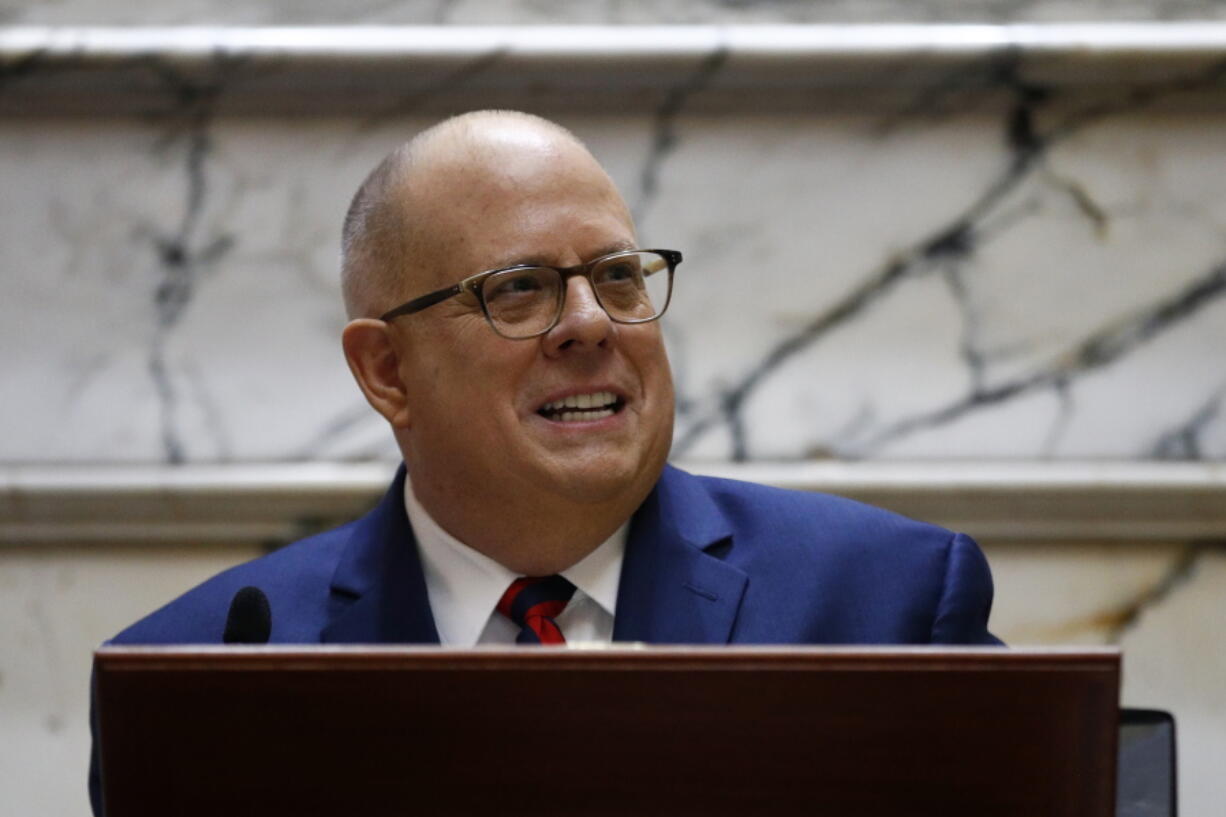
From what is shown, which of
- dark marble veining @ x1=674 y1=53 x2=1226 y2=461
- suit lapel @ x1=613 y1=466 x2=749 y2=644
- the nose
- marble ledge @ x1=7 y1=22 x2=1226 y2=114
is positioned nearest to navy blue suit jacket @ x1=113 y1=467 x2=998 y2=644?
suit lapel @ x1=613 y1=466 x2=749 y2=644

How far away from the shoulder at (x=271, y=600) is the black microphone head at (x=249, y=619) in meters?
0.47

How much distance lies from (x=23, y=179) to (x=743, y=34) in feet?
3.75

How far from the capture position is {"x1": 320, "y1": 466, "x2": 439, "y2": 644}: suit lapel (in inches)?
67.6

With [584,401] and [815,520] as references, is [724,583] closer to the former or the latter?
[815,520]

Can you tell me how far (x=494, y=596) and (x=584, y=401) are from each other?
0.26m

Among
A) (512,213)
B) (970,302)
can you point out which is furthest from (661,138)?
(512,213)

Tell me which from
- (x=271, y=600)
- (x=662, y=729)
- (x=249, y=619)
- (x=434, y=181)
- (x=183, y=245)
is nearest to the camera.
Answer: (x=662, y=729)

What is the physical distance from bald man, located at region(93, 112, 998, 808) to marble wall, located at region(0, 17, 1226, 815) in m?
0.45

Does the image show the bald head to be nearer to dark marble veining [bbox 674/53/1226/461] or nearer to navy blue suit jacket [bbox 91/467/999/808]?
navy blue suit jacket [bbox 91/467/999/808]

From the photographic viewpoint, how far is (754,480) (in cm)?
217

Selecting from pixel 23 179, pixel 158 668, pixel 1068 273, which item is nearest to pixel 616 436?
pixel 158 668

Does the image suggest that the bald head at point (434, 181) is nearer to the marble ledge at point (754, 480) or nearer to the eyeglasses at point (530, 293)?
the eyeglasses at point (530, 293)

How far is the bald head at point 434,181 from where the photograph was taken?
1688mm

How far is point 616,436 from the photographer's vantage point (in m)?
1.63
